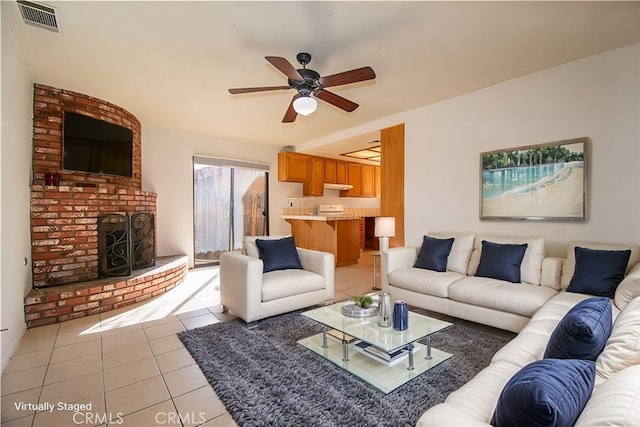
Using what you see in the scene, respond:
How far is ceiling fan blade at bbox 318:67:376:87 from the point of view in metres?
2.28

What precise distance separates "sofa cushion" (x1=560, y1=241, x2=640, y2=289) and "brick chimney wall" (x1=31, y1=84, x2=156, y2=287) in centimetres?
495

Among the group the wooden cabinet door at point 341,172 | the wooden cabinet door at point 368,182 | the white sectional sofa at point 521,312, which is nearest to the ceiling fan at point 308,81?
the white sectional sofa at point 521,312

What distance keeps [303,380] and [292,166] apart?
495cm

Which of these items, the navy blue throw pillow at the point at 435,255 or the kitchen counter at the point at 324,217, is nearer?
the navy blue throw pillow at the point at 435,255

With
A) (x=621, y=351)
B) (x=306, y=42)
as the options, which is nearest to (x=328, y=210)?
(x=306, y=42)

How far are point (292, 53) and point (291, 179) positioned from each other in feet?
12.7

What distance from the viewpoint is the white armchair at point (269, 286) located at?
278 centimetres

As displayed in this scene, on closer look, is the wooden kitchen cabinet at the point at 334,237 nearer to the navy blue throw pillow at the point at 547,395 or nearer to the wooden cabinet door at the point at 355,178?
the wooden cabinet door at the point at 355,178

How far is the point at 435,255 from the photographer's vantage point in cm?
334

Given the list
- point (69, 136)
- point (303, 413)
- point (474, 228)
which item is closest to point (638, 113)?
point (474, 228)

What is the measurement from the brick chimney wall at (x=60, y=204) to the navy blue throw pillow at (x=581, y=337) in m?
4.28

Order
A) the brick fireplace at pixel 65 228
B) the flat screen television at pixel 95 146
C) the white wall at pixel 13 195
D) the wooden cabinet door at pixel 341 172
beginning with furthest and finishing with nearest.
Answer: the wooden cabinet door at pixel 341 172 < the flat screen television at pixel 95 146 < the brick fireplace at pixel 65 228 < the white wall at pixel 13 195

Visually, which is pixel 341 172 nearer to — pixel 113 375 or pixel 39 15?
pixel 39 15

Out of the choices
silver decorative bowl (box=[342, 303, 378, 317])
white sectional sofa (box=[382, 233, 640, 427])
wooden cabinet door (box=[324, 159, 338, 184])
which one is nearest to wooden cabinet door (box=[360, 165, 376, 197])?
wooden cabinet door (box=[324, 159, 338, 184])
